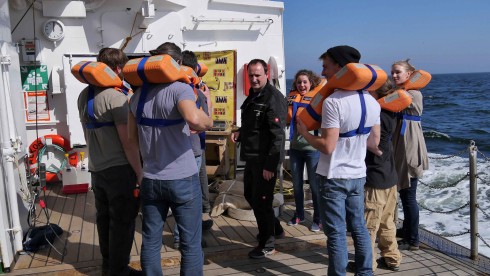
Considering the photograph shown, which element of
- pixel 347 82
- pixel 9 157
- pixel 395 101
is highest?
pixel 347 82

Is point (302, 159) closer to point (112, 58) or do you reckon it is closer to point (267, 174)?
point (267, 174)

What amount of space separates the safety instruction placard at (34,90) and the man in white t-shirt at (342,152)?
4832mm

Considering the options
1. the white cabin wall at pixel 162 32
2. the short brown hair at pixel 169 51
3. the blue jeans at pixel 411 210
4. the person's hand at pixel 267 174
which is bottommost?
the blue jeans at pixel 411 210

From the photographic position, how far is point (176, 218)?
2740 mm

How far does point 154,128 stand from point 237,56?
473cm

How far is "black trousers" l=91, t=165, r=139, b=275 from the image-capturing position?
3.13 metres

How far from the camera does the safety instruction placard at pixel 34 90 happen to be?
6281mm

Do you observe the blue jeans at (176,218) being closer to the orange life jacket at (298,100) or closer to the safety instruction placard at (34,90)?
the orange life jacket at (298,100)

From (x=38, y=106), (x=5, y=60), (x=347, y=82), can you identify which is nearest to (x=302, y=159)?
(x=347, y=82)

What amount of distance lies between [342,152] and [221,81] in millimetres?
4531

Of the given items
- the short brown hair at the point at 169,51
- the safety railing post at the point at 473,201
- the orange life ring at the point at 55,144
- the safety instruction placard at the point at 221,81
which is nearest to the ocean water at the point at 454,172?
the safety railing post at the point at 473,201

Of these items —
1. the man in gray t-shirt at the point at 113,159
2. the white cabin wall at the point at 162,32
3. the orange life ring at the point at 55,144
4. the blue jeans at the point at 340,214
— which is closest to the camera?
the blue jeans at the point at 340,214

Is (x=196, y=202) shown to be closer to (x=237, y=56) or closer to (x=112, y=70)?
(x=112, y=70)

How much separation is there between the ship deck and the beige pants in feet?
0.53
